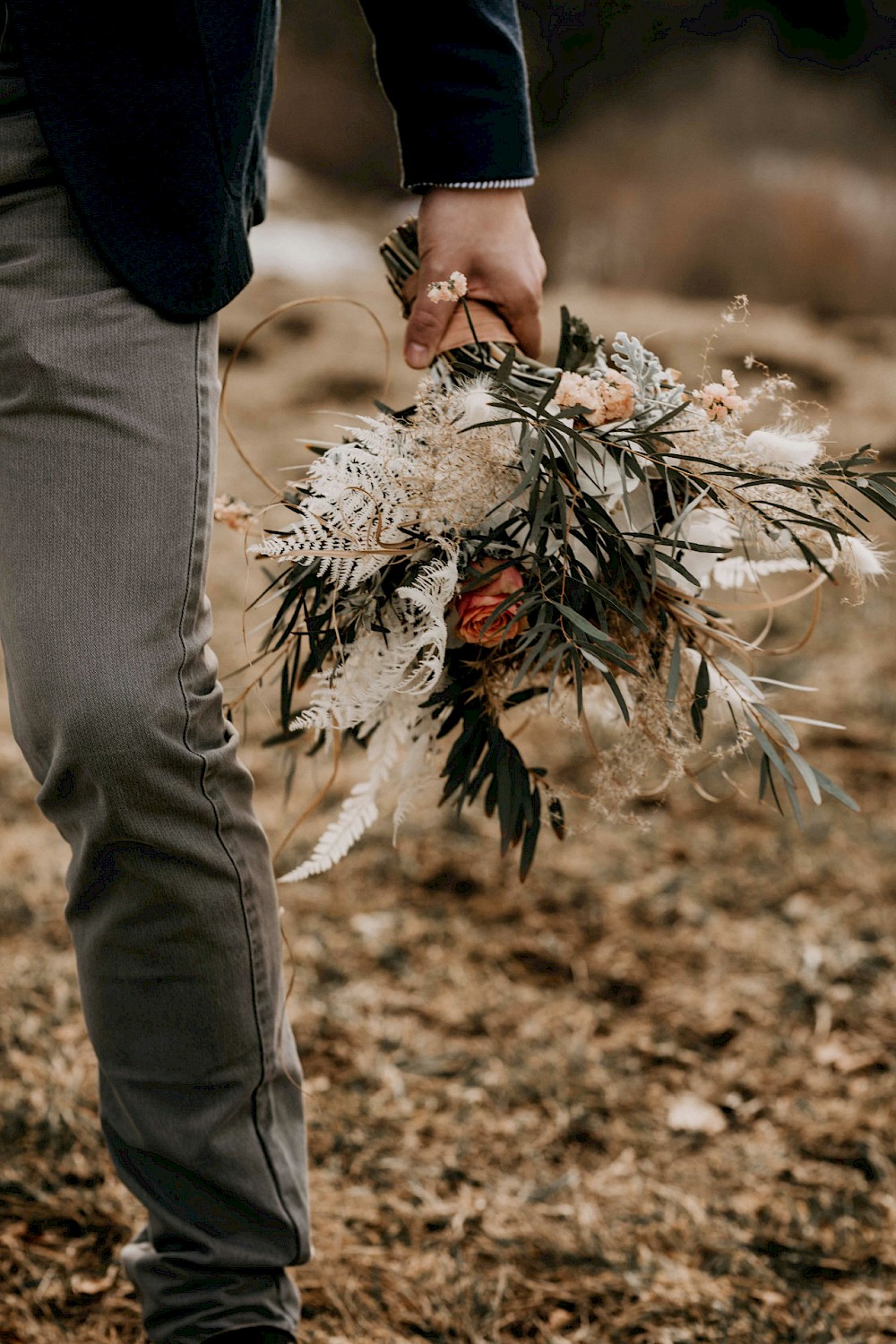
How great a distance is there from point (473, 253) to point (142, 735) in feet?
1.99

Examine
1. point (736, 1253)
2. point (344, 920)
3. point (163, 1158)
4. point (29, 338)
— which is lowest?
point (344, 920)

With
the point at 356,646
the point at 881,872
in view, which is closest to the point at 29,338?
the point at 356,646

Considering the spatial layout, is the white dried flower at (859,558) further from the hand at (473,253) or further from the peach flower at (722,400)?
the hand at (473,253)

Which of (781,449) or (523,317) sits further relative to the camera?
(523,317)

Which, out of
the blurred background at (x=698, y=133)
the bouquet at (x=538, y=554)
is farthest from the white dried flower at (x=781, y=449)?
the blurred background at (x=698, y=133)

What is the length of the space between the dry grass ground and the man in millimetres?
362

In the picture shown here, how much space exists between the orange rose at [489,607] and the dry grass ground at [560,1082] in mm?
803

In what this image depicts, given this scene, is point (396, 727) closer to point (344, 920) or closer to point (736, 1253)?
point (736, 1253)

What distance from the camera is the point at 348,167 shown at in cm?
728

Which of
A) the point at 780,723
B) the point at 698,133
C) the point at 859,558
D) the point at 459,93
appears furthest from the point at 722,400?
the point at 698,133

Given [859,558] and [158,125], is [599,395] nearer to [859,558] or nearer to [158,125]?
[859,558]

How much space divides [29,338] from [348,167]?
692cm

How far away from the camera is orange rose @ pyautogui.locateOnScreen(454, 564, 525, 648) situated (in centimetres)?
106

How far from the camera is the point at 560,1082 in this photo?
69.0 inches
